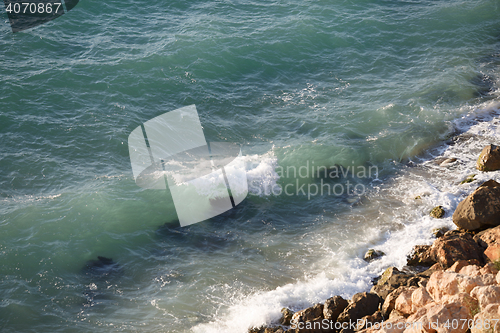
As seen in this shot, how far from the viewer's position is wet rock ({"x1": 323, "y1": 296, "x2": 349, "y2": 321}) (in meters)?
7.96

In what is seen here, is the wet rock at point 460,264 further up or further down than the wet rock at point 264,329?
further up

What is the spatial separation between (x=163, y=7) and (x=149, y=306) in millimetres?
18594

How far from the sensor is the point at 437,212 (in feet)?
36.2

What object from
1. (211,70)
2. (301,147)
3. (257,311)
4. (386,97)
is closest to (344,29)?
(386,97)

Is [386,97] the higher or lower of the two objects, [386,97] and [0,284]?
the higher

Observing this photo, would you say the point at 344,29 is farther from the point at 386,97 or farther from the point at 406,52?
the point at 386,97

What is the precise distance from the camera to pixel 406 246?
1010 cm

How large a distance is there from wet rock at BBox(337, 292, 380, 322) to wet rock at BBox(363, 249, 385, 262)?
2.06 m

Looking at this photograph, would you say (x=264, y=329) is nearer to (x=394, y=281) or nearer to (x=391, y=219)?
(x=394, y=281)

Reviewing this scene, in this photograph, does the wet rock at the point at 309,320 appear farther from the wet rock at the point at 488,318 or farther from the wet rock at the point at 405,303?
the wet rock at the point at 488,318

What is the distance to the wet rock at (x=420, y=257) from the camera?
933 centimetres

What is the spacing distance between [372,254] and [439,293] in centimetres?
319

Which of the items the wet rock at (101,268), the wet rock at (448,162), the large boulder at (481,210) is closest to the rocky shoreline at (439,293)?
the large boulder at (481,210)

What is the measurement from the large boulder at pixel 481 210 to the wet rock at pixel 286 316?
5.04 meters
